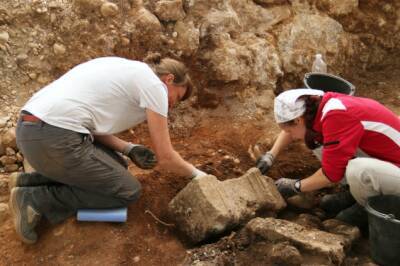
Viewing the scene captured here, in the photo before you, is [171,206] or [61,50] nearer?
[171,206]

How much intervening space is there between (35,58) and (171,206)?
6.17 feet

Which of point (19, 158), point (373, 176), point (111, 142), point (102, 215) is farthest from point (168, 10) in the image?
point (373, 176)

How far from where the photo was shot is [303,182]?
128 inches

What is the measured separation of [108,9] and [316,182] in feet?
7.64

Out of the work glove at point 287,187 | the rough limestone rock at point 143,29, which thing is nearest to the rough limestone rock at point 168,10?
the rough limestone rock at point 143,29

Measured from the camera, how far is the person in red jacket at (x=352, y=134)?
111 inches

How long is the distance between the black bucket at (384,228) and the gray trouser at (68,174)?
4.74 ft

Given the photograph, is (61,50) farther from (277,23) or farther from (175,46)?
(277,23)

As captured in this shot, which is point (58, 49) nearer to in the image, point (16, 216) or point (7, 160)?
point (7, 160)

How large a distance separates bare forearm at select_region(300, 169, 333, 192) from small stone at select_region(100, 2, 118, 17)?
7.28 feet

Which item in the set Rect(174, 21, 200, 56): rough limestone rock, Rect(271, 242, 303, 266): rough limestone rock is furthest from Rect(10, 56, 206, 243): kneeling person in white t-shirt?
Rect(174, 21, 200, 56): rough limestone rock

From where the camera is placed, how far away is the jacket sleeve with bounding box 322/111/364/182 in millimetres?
2812

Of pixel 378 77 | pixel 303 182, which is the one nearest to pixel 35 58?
pixel 303 182

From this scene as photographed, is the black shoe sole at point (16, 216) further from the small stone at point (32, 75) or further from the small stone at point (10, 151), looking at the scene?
the small stone at point (32, 75)
